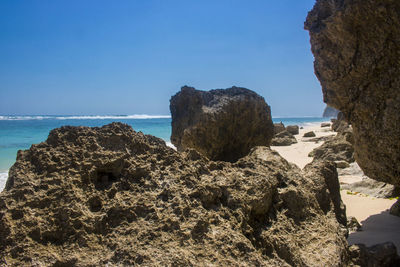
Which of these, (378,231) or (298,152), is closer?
(378,231)

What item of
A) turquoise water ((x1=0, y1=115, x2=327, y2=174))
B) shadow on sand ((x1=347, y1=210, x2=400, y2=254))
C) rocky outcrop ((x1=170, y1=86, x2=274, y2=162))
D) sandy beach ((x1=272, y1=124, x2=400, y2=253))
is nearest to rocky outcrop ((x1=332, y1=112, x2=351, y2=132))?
rocky outcrop ((x1=170, y1=86, x2=274, y2=162))

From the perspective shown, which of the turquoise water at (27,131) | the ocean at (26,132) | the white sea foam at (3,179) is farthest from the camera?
the turquoise water at (27,131)

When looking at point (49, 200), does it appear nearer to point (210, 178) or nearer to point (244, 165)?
point (210, 178)

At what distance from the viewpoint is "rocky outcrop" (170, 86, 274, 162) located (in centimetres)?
622

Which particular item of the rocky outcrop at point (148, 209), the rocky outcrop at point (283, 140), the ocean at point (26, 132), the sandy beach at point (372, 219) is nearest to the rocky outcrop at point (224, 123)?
the sandy beach at point (372, 219)

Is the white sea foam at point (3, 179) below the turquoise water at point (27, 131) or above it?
below

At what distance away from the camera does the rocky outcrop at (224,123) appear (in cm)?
622

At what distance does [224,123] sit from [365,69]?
3.43 m

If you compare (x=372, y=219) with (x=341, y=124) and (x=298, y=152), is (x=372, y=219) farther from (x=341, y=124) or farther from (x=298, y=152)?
(x=341, y=124)

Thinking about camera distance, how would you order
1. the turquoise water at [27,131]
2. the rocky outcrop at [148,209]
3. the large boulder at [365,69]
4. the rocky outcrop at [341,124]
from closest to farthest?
the rocky outcrop at [148,209], the large boulder at [365,69], the rocky outcrop at [341,124], the turquoise water at [27,131]

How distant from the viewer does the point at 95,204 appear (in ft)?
6.66

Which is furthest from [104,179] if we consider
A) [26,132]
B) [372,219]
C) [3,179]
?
[26,132]

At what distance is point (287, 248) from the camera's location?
203 centimetres

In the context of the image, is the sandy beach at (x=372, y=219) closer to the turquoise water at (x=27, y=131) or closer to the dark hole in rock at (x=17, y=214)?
the dark hole in rock at (x=17, y=214)
